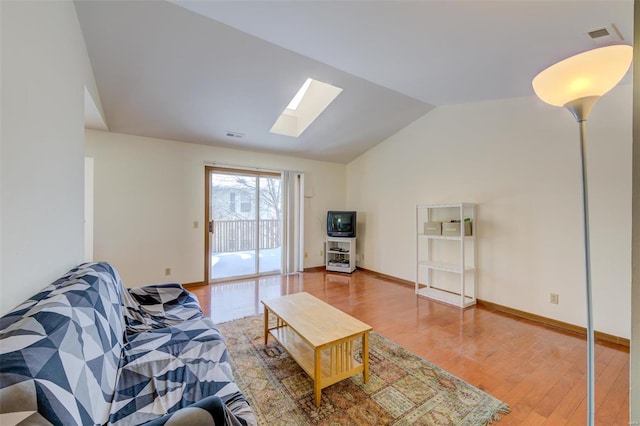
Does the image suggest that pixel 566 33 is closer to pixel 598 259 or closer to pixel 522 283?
pixel 598 259

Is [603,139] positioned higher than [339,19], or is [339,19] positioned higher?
[339,19]

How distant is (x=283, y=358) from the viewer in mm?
2094

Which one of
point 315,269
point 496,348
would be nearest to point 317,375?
point 496,348

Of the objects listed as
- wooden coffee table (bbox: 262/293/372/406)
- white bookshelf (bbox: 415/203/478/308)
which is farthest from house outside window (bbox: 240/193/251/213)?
white bookshelf (bbox: 415/203/478/308)

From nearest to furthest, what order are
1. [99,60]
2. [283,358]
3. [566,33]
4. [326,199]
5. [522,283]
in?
1. [566,33]
2. [283,358]
3. [99,60]
4. [522,283]
5. [326,199]

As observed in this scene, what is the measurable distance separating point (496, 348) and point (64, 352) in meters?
2.90

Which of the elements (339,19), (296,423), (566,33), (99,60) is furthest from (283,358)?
(566,33)

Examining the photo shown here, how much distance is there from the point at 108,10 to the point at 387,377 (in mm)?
3359

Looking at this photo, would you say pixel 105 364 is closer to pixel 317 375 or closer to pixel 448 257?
pixel 317 375

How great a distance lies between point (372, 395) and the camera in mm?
1686

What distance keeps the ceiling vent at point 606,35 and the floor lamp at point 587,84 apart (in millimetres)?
1148

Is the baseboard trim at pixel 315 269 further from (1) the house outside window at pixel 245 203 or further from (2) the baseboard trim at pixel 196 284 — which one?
(2) the baseboard trim at pixel 196 284

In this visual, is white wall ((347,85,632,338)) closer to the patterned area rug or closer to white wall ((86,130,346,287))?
the patterned area rug

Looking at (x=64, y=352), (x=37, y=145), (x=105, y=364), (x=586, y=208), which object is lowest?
(x=105, y=364)
